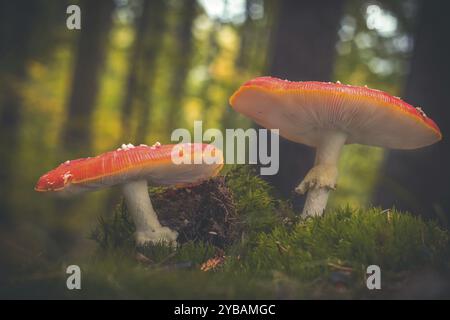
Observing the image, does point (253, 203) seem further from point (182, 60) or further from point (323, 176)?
point (182, 60)

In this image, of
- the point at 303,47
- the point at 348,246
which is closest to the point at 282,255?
the point at 348,246

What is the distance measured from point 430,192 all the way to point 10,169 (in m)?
7.19

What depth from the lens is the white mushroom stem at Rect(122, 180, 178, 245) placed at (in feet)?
9.05

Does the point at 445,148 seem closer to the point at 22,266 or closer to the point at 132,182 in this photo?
the point at 132,182

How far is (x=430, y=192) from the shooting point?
176 inches

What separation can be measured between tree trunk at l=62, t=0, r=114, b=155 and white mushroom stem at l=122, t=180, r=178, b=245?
575 cm

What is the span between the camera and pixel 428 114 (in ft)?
14.6

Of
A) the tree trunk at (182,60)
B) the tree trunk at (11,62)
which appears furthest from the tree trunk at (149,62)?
the tree trunk at (11,62)

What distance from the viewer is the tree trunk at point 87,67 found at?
8.27 meters

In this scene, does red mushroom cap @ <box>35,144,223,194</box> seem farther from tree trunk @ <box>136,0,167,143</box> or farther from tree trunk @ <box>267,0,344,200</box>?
tree trunk @ <box>136,0,167,143</box>

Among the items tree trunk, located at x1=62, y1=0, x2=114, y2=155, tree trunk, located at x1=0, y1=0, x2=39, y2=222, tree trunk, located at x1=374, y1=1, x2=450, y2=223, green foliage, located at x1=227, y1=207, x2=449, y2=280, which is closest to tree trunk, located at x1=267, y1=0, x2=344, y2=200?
tree trunk, located at x1=374, y1=1, x2=450, y2=223

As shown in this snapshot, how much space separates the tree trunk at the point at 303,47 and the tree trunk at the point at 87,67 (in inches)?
196

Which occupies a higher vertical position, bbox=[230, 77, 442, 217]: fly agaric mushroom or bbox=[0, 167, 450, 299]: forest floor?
bbox=[230, 77, 442, 217]: fly agaric mushroom

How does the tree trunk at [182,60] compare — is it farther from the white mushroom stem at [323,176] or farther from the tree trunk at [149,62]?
the white mushroom stem at [323,176]
